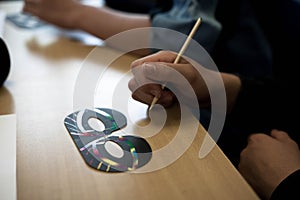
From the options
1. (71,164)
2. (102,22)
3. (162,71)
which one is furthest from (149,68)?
(102,22)

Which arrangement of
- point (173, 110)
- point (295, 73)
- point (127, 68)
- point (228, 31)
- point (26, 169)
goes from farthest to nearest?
point (295, 73) < point (228, 31) < point (127, 68) < point (173, 110) < point (26, 169)

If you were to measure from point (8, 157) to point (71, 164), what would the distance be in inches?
3.0

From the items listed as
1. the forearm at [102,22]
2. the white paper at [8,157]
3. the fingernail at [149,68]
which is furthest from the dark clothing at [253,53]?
the white paper at [8,157]

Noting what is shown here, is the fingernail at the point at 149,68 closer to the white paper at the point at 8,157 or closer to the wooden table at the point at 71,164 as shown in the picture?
the wooden table at the point at 71,164

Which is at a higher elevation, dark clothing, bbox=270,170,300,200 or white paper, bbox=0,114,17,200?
dark clothing, bbox=270,170,300,200

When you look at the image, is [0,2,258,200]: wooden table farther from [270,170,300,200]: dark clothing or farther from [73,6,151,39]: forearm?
[73,6,151,39]: forearm

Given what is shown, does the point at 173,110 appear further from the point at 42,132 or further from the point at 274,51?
the point at 274,51

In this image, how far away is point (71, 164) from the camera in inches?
15.0

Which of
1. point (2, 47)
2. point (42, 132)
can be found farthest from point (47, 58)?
point (42, 132)

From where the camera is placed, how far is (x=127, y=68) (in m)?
0.60

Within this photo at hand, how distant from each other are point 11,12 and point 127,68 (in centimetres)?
46

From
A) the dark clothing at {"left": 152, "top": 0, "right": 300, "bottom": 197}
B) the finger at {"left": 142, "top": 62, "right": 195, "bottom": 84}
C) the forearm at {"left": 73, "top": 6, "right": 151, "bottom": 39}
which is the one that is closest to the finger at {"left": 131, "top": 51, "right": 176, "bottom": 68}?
the finger at {"left": 142, "top": 62, "right": 195, "bottom": 84}

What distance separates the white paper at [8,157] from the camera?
347mm

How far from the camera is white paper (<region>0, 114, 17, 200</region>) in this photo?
35cm
